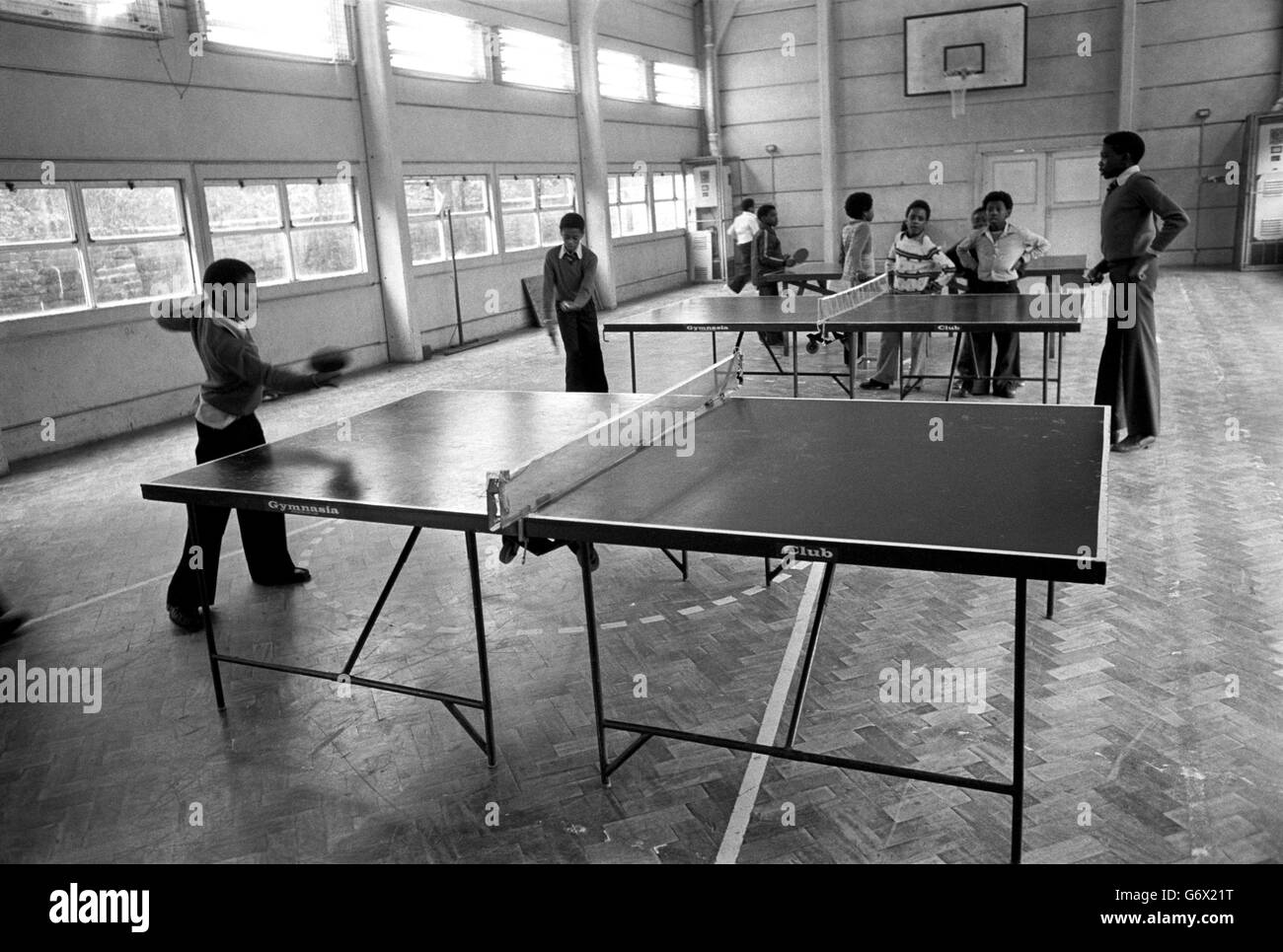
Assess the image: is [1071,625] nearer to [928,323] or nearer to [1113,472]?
[1113,472]

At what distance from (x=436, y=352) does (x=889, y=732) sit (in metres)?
11.1

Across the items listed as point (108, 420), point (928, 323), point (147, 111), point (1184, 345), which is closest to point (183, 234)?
point (147, 111)

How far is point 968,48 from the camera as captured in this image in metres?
19.2

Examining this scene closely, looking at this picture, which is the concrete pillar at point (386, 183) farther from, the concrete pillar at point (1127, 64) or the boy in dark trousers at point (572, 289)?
the concrete pillar at point (1127, 64)

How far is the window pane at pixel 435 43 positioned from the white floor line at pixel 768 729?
10.5 metres

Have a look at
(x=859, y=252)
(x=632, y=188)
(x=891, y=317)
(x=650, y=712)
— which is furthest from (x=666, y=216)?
(x=650, y=712)

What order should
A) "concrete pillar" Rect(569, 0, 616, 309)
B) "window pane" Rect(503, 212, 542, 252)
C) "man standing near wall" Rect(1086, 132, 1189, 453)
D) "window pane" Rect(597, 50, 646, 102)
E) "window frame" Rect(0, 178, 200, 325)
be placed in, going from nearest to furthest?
"man standing near wall" Rect(1086, 132, 1189, 453)
"window frame" Rect(0, 178, 200, 325)
"window pane" Rect(503, 212, 542, 252)
"concrete pillar" Rect(569, 0, 616, 309)
"window pane" Rect(597, 50, 646, 102)

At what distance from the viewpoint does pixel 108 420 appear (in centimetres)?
955

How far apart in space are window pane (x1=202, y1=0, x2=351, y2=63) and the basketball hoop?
12151 mm

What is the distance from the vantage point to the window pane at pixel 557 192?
16.3m

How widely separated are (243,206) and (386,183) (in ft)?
6.86

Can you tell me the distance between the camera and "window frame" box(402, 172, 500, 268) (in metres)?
13.4

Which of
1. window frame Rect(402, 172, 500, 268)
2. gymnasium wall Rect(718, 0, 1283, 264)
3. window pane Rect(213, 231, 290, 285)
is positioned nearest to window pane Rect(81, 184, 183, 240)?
window pane Rect(213, 231, 290, 285)

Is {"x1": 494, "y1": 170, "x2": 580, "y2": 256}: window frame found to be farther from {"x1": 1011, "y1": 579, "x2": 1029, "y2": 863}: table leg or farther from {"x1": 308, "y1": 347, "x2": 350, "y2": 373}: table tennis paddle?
{"x1": 1011, "y1": 579, "x2": 1029, "y2": 863}: table leg
